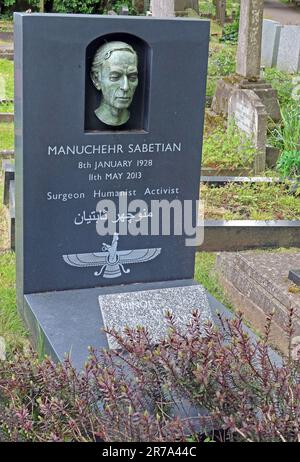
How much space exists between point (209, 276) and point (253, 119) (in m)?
2.89

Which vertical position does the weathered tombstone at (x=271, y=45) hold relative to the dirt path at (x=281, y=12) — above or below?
below

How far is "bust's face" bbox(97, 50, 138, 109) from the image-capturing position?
4047 mm

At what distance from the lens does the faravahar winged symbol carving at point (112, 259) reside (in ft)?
14.3

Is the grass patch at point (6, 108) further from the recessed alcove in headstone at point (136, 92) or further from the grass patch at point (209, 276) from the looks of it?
the recessed alcove in headstone at point (136, 92)

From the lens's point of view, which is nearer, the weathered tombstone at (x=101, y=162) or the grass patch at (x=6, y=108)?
the weathered tombstone at (x=101, y=162)

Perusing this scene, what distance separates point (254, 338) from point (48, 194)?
56.1 inches

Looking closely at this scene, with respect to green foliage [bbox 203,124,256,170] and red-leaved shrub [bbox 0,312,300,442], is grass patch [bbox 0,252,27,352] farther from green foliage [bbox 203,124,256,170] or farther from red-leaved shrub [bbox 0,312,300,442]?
green foliage [bbox 203,124,256,170]

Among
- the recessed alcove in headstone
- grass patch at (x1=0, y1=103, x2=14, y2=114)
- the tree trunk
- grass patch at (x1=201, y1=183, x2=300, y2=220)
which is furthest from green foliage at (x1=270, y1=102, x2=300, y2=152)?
the tree trunk

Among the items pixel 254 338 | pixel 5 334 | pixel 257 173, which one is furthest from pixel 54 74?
pixel 257 173

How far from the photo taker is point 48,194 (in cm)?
418

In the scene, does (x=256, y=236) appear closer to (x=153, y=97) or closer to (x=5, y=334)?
(x=153, y=97)

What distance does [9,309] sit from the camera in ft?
14.8

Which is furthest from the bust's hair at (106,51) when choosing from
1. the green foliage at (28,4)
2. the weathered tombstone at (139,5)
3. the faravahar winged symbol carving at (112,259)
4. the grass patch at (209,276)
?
the green foliage at (28,4)

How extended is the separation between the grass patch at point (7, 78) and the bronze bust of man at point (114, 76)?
624 centimetres
